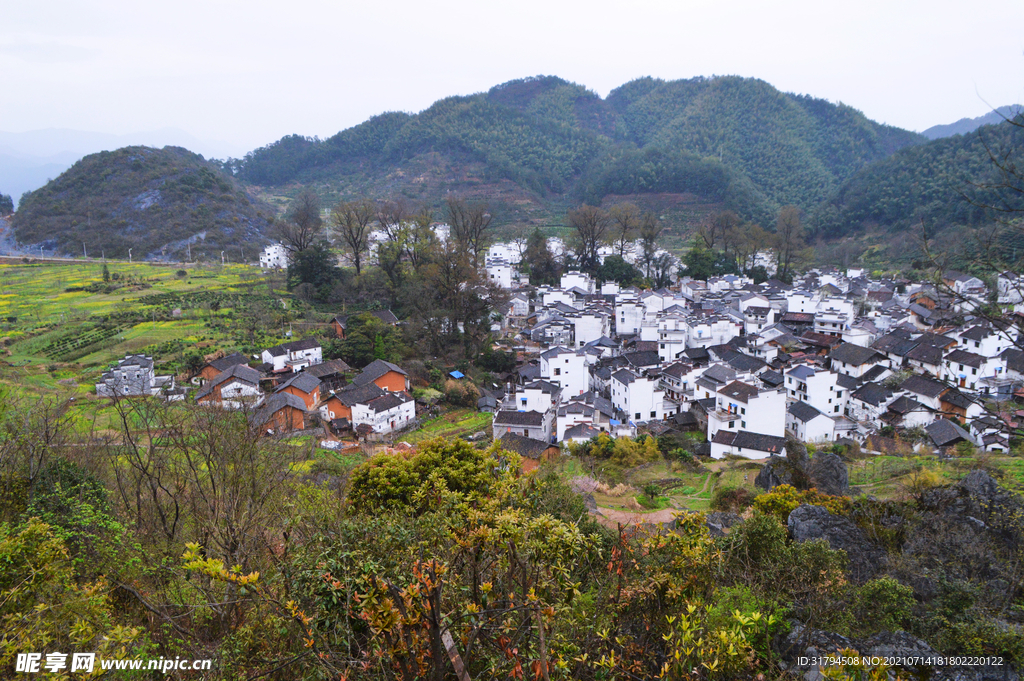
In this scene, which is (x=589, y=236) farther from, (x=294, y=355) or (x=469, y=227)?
(x=294, y=355)

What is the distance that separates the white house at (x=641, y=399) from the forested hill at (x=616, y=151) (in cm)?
4084

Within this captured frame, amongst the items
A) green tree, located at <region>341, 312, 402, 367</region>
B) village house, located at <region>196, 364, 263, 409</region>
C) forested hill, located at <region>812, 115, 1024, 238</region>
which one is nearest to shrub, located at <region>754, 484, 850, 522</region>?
village house, located at <region>196, 364, 263, 409</region>

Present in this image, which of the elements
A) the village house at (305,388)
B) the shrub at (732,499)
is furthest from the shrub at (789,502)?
the village house at (305,388)

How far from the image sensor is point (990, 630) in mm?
5406

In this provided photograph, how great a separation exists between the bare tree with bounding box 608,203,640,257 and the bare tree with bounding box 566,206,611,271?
45.3 inches

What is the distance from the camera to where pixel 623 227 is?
39562mm

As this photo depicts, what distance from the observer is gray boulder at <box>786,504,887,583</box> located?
8.10m

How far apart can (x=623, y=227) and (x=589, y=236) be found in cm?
296

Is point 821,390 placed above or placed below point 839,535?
below

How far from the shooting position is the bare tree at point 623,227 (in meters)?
39.8

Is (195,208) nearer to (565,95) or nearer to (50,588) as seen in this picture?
(50,588)

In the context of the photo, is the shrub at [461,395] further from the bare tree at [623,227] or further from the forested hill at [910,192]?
the forested hill at [910,192]

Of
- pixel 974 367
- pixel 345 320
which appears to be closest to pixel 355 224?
pixel 345 320

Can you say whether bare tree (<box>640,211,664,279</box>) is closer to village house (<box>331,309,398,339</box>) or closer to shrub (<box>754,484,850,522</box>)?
village house (<box>331,309,398,339</box>)
